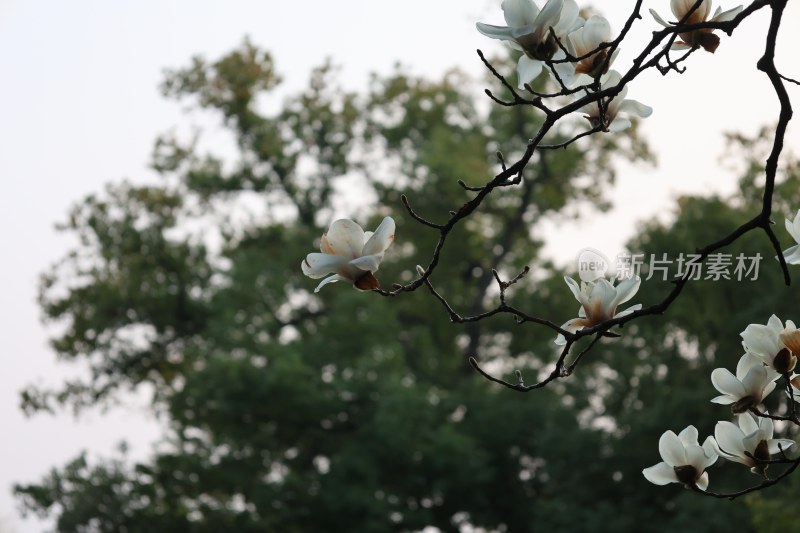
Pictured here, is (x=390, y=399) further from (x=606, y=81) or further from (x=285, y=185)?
(x=606, y=81)

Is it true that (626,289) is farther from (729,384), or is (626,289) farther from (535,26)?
(535,26)

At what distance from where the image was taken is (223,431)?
41.4 ft

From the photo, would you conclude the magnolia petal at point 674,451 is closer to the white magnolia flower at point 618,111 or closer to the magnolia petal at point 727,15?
the white magnolia flower at point 618,111

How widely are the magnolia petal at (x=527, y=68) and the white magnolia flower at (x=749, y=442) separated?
0.63m

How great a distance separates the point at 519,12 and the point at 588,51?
0.16 metres

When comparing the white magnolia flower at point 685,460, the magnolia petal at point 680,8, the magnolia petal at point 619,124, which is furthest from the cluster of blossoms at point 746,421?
the magnolia petal at point 680,8

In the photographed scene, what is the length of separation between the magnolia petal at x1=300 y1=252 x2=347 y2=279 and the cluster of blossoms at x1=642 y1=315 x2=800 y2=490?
1.97 feet

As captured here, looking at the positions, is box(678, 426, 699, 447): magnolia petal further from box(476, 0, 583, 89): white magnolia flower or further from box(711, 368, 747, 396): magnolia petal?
box(476, 0, 583, 89): white magnolia flower

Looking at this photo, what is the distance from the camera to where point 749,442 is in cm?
181

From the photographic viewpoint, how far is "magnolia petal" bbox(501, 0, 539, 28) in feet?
5.25

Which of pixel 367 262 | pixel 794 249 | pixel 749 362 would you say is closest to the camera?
pixel 367 262

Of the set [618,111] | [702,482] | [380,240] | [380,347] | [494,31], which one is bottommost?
[702,482]

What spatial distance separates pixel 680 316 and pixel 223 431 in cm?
518

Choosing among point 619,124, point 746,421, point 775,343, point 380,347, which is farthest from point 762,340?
point 380,347
